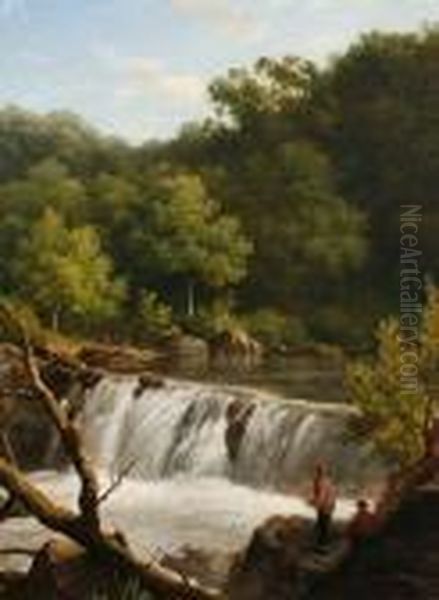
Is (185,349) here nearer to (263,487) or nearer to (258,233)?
(258,233)

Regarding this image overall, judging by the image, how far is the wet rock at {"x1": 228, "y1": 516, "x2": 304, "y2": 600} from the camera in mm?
17391

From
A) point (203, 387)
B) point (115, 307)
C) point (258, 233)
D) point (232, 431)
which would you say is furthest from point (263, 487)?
point (258, 233)

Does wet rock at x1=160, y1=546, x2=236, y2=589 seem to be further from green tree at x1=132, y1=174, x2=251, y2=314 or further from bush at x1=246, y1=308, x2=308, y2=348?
green tree at x1=132, y1=174, x2=251, y2=314

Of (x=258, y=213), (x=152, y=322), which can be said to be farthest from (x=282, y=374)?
(x=258, y=213)

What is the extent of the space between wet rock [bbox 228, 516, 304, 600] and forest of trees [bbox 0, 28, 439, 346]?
158 ft

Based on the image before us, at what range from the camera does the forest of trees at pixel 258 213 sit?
68.8m

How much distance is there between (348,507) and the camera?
33094 mm

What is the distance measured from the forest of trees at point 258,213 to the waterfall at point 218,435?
79.6 ft

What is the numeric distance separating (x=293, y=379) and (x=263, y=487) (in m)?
15.5

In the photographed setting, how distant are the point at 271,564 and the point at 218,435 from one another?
833 inches

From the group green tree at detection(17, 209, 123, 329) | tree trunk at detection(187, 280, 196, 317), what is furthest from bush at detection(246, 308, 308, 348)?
green tree at detection(17, 209, 123, 329)

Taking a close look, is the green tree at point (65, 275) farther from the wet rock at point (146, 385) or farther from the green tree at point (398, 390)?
the green tree at point (398, 390)

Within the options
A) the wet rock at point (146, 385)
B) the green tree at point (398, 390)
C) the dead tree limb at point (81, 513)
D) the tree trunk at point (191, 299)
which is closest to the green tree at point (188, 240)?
the tree trunk at point (191, 299)

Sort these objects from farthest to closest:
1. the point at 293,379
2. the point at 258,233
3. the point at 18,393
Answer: the point at 258,233
the point at 293,379
the point at 18,393
